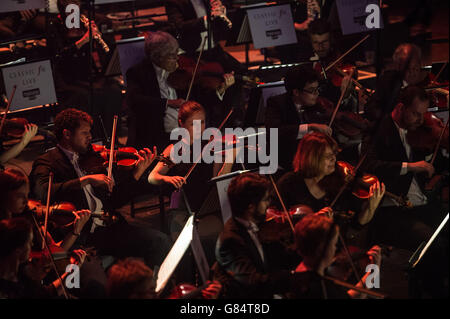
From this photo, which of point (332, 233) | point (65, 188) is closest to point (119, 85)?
point (65, 188)

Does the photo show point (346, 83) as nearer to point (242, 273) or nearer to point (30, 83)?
point (242, 273)

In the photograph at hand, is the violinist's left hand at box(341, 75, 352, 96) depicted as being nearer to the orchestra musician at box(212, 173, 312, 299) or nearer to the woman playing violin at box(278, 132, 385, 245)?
the woman playing violin at box(278, 132, 385, 245)

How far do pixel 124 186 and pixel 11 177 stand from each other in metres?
0.84

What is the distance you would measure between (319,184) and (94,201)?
1.29 metres

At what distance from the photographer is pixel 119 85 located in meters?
6.14

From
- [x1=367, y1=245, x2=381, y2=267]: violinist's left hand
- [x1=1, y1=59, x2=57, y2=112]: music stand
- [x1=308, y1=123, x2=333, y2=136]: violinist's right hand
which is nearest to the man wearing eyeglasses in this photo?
[x1=308, y1=123, x2=333, y2=136]: violinist's right hand

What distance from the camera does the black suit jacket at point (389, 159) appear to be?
3375 mm

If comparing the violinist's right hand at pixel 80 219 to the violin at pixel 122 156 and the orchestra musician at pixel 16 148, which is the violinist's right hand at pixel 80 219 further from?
the orchestra musician at pixel 16 148

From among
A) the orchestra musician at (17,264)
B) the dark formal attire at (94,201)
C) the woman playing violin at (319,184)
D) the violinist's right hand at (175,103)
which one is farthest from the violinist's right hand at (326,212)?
the violinist's right hand at (175,103)

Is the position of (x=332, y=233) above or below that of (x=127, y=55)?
below

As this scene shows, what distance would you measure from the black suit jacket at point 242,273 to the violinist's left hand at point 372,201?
74 centimetres

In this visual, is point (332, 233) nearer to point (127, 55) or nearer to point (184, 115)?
point (184, 115)

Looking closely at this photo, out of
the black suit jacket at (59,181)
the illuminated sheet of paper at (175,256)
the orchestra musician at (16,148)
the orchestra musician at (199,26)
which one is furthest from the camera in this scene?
the orchestra musician at (199,26)

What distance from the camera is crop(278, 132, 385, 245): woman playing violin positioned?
309cm
